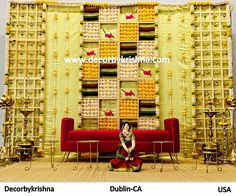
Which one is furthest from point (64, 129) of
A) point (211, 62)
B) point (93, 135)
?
point (211, 62)

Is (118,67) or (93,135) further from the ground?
(118,67)

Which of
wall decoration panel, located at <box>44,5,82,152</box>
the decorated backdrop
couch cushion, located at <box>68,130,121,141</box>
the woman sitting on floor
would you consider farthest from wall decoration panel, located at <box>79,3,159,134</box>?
the woman sitting on floor

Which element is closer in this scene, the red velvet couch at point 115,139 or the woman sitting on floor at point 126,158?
the woman sitting on floor at point 126,158

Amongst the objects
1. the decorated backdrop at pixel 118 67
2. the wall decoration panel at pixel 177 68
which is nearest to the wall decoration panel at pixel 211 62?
the decorated backdrop at pixel 118 67

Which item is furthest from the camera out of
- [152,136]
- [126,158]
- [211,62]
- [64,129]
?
[211,62]

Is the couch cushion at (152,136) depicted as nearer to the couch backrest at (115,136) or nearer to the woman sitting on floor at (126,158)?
the couch backrest at (115,136)

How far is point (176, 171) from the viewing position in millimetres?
4188

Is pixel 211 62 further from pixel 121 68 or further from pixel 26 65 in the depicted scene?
pixel 26 65

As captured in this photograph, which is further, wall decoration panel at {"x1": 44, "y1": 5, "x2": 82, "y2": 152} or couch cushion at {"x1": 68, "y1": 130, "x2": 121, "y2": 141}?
wall decoration panel at {"x1": 44, "y1": 5, "x2": 82, "y2": 152}

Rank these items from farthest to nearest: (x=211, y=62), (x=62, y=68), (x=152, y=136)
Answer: (x=62, y=68) → (x=211, y=62) → (x=152, y=136)

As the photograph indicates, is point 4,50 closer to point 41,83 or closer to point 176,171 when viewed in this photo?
point 41,83

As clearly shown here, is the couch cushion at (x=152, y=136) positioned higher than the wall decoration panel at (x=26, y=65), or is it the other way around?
the wall decoration panel at (x=26, y=65)

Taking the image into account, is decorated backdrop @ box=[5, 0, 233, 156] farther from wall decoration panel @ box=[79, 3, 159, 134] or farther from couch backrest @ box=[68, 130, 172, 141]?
couch backrest @ box=[68, 130, 172, 141]

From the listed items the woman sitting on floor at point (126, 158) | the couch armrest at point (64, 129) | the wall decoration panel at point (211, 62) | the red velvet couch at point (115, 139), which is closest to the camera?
the woman sitting on floor at point (126, 158)
